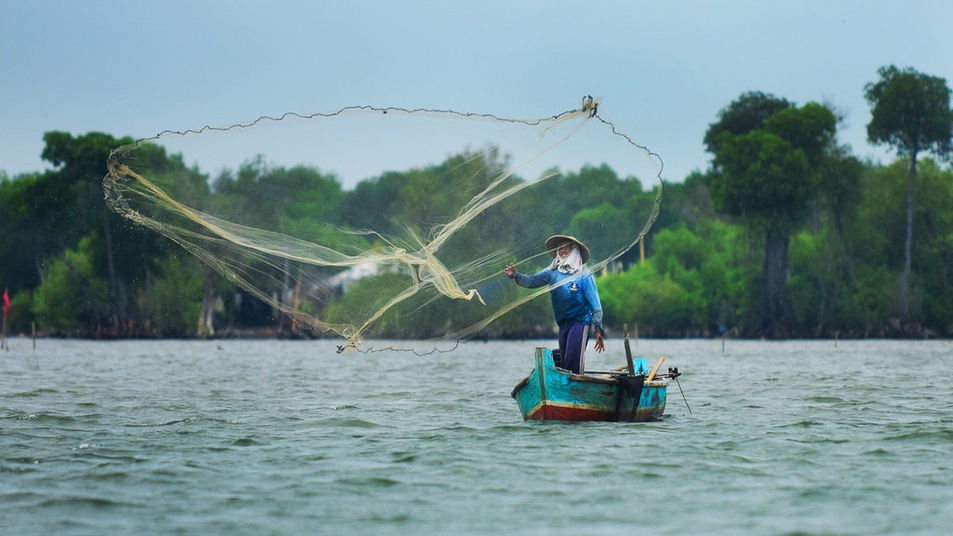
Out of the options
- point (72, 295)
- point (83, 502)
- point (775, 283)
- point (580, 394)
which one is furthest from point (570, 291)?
point (72, 295)

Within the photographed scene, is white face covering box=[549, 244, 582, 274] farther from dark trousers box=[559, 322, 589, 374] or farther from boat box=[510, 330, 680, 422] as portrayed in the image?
dark trousers box=[559, 322, 589, 374]

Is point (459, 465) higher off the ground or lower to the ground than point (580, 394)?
lower

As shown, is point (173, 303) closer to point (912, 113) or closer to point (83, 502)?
point (912, 113)

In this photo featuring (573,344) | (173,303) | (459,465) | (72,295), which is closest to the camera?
(459,465)

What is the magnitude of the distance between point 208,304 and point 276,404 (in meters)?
55.9

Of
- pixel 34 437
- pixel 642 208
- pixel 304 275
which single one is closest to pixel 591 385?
pixel 642 208

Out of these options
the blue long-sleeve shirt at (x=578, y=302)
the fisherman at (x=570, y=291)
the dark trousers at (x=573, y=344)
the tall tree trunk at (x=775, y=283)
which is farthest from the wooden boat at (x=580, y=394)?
the tall tree trunk at (x=775, y=283)

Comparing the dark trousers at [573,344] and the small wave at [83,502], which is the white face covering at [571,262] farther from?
the small wave at [83,502]

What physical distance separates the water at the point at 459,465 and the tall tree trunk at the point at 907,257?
4484 centimetres

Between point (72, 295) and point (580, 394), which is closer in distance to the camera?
point (580, 394)

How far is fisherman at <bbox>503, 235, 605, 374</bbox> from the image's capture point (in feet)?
50.0

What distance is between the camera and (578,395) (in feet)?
55.2

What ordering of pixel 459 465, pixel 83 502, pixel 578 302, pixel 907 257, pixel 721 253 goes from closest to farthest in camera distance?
pixel 83 502
pixel 459 465
pixel 578 302
pixel 907 257
pixel 721 253

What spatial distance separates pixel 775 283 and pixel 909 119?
11.3 meters
